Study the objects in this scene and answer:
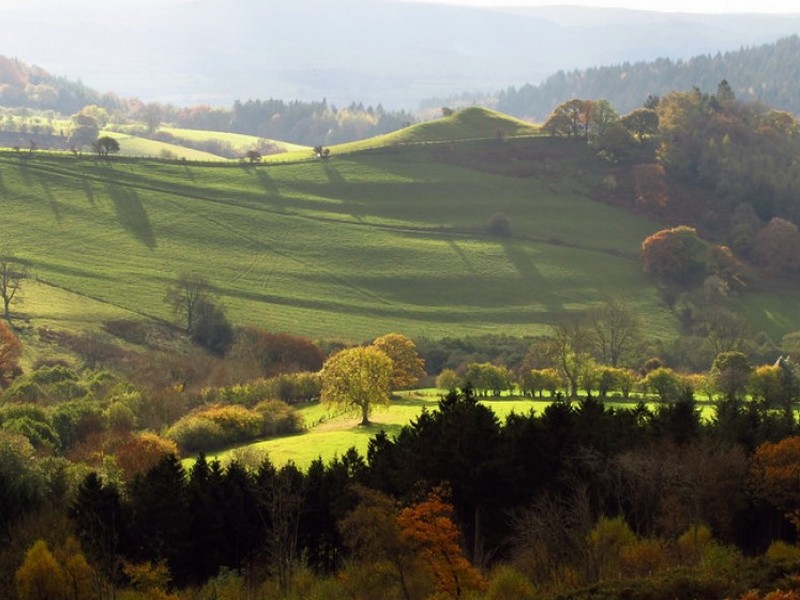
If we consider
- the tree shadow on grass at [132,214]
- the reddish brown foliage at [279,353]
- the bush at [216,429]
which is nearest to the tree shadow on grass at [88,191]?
the tree shadow on grass at [132,214]

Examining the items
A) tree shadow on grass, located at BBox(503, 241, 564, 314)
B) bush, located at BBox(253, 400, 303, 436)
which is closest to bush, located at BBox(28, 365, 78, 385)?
bush, located at BBox(253, 400, 303, 436)

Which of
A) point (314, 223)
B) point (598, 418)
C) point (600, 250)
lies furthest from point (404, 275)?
point (598, 418)

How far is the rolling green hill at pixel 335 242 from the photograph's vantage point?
12650 centimetres

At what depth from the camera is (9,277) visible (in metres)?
119

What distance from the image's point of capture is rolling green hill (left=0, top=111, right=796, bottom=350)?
126m

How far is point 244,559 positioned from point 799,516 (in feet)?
85.3

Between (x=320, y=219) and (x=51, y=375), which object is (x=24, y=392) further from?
(x=320, y=219)

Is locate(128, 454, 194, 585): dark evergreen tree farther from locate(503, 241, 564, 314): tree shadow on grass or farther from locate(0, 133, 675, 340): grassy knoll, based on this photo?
locate(503, 241, 564, 314): tree shadow on grass

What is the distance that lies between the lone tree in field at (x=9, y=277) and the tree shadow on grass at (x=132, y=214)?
17.4 m

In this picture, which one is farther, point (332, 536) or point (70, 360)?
point (70, 360)

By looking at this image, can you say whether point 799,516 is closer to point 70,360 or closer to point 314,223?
point 70,360

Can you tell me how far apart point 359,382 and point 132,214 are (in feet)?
224

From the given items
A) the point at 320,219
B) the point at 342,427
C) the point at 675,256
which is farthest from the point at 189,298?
the point at 675,256

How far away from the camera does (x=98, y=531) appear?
49.2 meters
